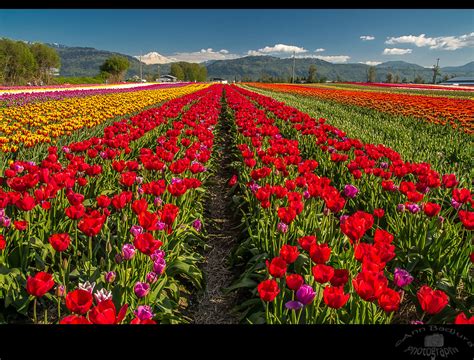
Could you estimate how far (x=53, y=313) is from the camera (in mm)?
2994

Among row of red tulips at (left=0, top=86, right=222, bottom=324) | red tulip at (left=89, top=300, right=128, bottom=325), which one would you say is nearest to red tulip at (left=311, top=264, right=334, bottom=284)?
row of red tulips at (left=0, top=86, right=222, bottom=324)

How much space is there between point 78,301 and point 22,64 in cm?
8193

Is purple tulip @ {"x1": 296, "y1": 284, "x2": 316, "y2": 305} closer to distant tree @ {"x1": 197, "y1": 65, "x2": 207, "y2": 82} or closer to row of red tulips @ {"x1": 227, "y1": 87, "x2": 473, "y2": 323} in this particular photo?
row of red tulips @ {"x1": 227, "y1": 87, "x2": 473, "y2": 323}

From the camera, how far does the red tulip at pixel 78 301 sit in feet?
5.55

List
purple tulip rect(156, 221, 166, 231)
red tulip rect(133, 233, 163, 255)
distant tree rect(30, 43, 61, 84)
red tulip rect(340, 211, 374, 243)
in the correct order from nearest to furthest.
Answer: red tulip rect(133, 233, 163, 255), red tulip rect(340, 211, 374, 243), purple tulip rect(156, 221, 166, 231), distant tree rect(30, 43, 61, 84)

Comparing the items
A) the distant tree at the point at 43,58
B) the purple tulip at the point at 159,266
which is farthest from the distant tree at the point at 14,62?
the purple tulip at the point at 159,266

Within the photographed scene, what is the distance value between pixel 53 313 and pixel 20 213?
45.2 inches

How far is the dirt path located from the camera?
3.20 m

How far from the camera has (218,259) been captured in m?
4.13

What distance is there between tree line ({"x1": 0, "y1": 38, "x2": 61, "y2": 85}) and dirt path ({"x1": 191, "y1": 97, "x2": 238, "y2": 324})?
69.1 meters

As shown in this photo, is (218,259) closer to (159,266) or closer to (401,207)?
(159,266)
